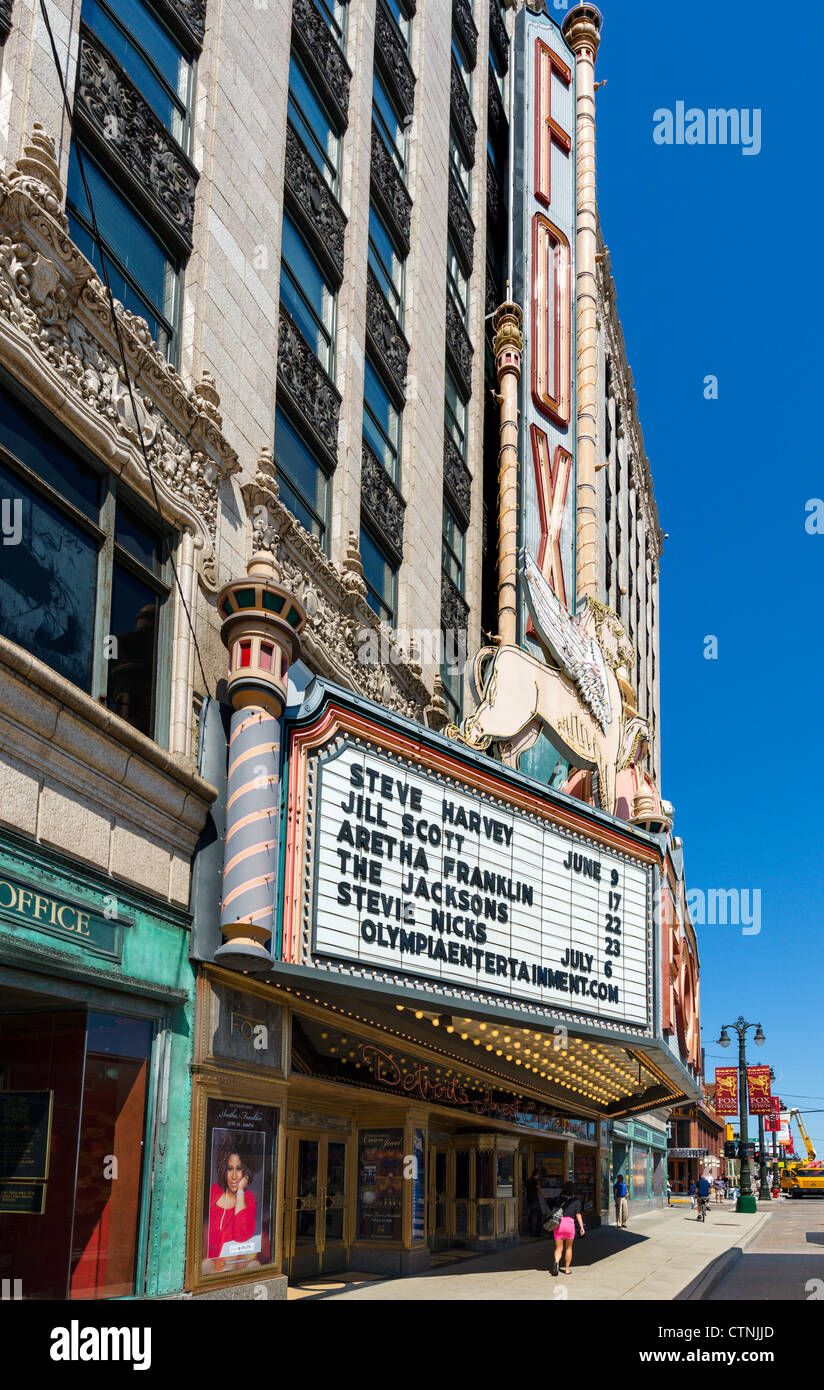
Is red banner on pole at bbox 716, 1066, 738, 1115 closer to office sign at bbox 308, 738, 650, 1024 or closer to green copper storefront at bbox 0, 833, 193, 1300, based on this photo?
office sign at bbox 308, 738, 650, 1024

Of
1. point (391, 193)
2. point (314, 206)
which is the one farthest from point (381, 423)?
point (391, 193)

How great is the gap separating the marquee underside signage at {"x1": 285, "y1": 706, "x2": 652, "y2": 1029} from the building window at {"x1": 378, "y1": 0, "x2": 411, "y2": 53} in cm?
1872

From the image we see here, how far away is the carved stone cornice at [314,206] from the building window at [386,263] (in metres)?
2.23

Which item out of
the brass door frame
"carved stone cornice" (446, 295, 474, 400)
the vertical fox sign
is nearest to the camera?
the brass door frame

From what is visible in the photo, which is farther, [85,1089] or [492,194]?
[492,194]

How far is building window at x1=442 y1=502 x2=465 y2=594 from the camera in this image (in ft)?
96.4

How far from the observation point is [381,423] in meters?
24.9

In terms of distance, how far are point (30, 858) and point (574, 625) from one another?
17.6 m

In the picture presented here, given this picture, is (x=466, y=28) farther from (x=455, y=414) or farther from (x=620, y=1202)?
(x=620, y=1202)

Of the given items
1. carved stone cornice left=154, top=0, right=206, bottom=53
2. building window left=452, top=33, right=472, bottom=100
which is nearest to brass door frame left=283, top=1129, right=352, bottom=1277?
carved stone cornice left=154, top=0, right=206, bottom=53

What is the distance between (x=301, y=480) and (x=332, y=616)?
220 cm

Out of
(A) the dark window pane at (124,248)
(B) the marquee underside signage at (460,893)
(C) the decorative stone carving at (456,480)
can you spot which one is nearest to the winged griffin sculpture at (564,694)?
(C) the decorative stone carving at (456,480)
